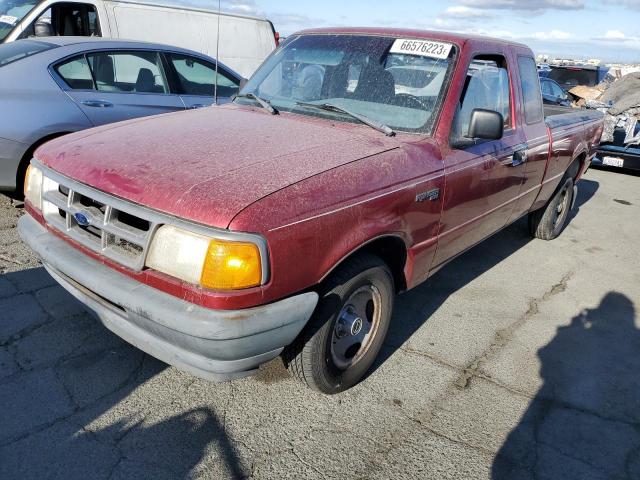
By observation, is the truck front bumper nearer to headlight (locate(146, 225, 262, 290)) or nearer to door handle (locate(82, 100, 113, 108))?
headlight (locate(146, 225, 262, 290))

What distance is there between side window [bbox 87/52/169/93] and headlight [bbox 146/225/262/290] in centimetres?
360

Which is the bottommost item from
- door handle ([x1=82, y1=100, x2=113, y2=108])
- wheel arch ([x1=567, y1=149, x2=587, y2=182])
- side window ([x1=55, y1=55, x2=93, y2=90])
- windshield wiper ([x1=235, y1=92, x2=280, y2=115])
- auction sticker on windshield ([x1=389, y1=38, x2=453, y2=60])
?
wheel arch ([x1=567, y1=149, x2=587, y2=182])

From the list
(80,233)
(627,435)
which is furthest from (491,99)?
(80,233)

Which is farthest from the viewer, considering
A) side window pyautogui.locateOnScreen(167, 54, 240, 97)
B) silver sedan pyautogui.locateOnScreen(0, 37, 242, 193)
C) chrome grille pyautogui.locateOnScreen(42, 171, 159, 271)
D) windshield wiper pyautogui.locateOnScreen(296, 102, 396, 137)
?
side window pyautogui.locateOnScreen(167, 54, 240, 97)

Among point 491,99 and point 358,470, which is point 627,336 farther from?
point 358,470

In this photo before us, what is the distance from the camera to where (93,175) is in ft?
7.86

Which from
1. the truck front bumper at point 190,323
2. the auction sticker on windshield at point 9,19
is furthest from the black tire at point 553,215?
the auction sticker on windshield at point 9,19

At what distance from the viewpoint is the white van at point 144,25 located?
723 cm

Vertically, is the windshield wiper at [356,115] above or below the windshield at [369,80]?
below

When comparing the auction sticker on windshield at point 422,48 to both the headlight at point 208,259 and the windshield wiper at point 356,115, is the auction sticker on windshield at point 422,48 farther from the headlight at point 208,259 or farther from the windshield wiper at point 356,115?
the headlight at point 208,259

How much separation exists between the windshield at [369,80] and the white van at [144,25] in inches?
166

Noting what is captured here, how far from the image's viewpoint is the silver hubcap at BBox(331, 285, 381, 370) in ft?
9.06

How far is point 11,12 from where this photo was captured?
25.0ft

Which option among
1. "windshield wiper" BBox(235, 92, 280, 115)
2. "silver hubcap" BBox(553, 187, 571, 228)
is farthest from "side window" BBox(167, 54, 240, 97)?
"silver hubcap" BBox(553, 187, 571, 228)
